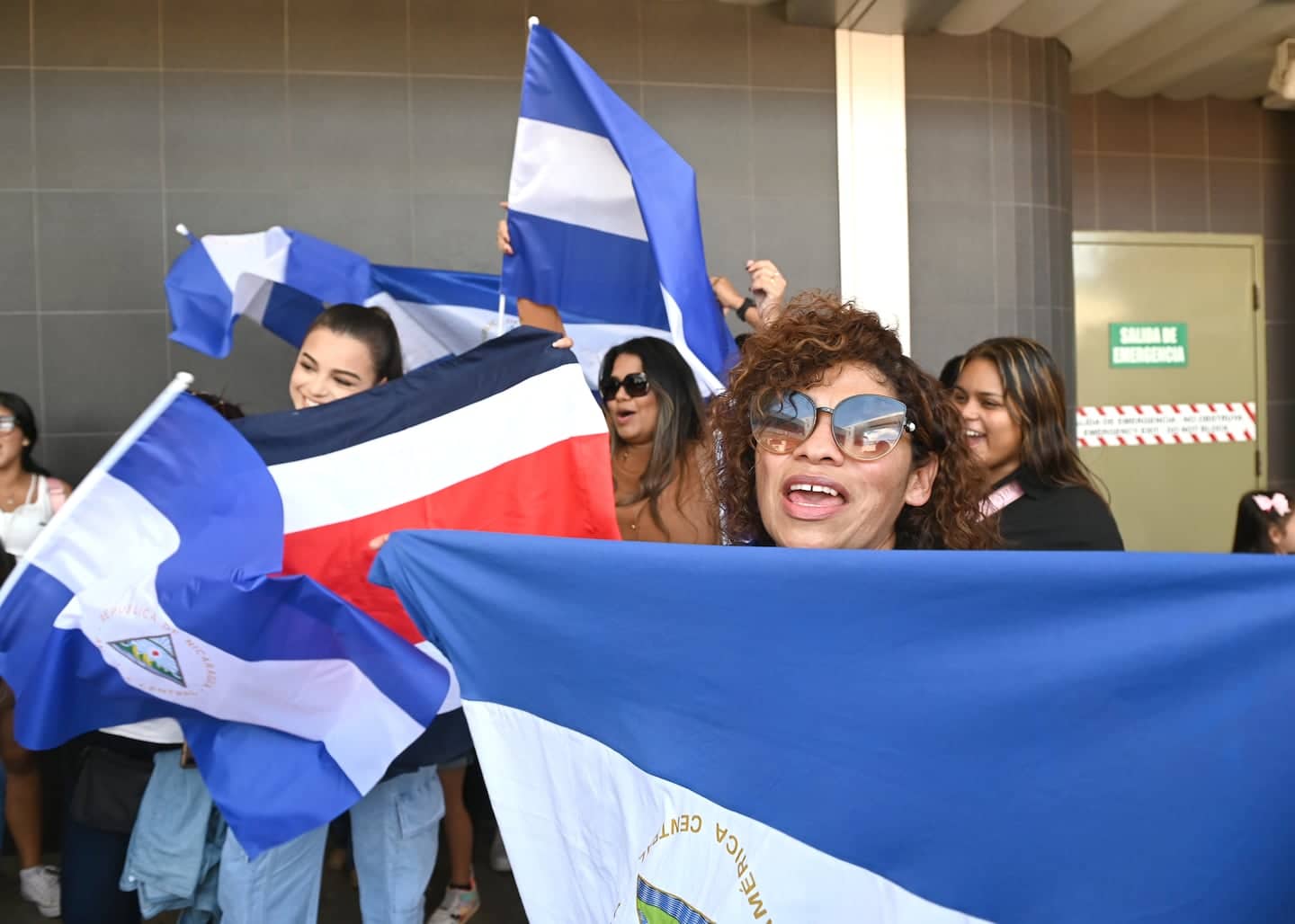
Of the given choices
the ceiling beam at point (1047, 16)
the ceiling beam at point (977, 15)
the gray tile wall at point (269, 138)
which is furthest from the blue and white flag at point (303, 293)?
the ceiling beam at point (1047, 16)

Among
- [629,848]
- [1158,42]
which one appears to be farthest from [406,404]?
[1158,42]

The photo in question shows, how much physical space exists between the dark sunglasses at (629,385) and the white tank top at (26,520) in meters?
2.44

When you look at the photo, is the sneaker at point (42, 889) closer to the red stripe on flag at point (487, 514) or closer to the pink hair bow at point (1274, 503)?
the red stripe on flag at point (487, 514)

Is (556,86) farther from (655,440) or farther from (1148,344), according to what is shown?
(1148,344)

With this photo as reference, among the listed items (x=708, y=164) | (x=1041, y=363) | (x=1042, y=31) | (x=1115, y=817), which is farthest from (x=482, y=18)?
(x=1115, y=817)

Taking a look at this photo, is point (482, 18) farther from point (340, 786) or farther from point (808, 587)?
point (808, 587)

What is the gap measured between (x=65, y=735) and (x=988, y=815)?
239 cm

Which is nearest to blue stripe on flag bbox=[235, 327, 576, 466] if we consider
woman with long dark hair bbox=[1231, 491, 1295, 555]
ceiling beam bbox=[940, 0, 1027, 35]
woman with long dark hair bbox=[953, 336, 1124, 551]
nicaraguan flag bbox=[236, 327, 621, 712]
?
nicaraguan flag bbox=[236, 327, 621, 712]

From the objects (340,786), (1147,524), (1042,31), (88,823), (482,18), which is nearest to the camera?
(340,786)

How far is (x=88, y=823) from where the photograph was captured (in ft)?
10.7

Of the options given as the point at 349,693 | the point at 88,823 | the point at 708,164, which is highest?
the point at 708,164

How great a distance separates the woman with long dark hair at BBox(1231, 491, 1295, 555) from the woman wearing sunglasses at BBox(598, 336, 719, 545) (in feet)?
5.92

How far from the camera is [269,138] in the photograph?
17.1 ft

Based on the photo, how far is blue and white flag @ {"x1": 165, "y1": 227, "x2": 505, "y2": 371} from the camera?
14.8 feet
